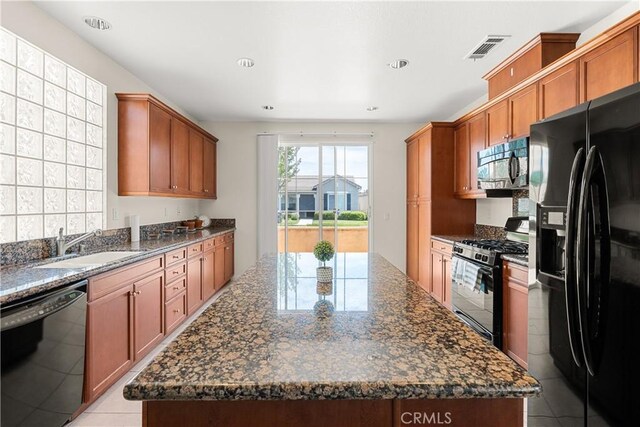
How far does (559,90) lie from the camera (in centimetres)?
242

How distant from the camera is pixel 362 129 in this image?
552cm

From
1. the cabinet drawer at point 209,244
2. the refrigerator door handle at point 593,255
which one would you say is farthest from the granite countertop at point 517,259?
the cabinet drawer at point 209,244

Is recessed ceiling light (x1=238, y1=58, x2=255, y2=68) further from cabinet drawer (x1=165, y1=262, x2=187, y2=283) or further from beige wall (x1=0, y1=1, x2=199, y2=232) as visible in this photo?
cabinet drawer (x1=165, y1=262, x2=187, y2=283)

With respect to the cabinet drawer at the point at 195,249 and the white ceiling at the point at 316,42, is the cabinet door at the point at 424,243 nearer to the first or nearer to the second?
the white ceiling at the point at 316,42

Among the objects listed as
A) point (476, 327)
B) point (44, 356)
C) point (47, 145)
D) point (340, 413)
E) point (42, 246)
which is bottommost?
point (476, 327)

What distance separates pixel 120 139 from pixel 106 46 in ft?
2.70

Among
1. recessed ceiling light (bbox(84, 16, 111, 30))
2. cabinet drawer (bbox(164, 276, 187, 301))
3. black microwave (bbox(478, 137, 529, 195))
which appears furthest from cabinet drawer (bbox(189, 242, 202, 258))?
black microwave (bbox(478, 137, 529, 195))

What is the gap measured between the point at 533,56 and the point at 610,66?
90 cm

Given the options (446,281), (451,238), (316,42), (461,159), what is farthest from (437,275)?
(316,42)

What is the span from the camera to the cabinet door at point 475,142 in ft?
12.0

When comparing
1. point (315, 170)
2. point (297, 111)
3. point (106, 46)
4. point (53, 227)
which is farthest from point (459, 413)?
point (315, 170)

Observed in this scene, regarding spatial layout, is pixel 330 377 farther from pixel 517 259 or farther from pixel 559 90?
pixel 559 90

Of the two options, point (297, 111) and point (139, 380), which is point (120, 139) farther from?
point (139, 380)

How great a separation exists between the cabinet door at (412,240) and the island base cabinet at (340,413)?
430 centimetres
